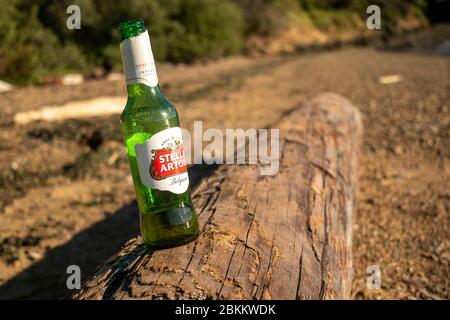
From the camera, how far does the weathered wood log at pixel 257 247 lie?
1.76m

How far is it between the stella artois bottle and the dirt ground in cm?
151

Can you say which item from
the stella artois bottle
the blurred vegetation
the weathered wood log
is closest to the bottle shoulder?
the stella artois bottle

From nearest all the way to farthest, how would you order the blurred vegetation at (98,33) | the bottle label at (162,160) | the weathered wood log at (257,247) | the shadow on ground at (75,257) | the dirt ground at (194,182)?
1. the weathered wood log at (257,247)
2. the bottle label at (162,160)
3. the shadow on ground at (75,257)
4. the dirt ground at (194,182)
5. the blurred vegetation at (98,33)

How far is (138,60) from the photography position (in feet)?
6.04

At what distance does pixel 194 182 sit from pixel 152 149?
294 centimetres

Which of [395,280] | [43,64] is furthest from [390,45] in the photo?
[395,280]

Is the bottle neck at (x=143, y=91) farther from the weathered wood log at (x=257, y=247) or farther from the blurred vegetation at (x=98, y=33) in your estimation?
the blurred vegetation at (x=98, y=33)

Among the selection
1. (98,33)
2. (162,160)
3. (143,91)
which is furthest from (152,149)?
(98,33)

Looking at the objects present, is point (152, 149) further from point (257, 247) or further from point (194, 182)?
point (194, 182)

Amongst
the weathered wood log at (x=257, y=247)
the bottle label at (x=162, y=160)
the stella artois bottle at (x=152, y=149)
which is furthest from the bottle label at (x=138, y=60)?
the weathered wood log at (x=257, y=247)

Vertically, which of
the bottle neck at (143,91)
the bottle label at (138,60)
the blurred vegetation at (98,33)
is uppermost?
the blurred vegetation at (98,33)

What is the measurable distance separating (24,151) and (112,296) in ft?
15.8

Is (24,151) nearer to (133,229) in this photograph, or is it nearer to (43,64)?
(133,229)

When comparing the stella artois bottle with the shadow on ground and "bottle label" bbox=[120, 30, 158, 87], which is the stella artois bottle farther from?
the shadow on ground
